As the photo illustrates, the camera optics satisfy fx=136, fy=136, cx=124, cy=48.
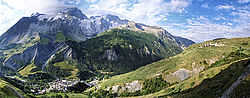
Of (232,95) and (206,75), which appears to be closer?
(232,95)

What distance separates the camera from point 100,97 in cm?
16925

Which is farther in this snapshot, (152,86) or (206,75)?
(152,86)

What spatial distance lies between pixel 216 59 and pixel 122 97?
108 metres

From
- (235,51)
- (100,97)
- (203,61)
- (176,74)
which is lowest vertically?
(100,97)

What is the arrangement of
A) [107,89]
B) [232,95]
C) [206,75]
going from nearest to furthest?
[232,95] < [206,75] < [107,89]

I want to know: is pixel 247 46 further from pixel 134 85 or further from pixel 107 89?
pixel 107 89

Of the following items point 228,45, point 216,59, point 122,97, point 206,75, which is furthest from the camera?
point 228,45

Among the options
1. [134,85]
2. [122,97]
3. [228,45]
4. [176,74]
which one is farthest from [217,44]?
[122,97]

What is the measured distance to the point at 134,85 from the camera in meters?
164

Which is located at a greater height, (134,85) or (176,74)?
(176,74)

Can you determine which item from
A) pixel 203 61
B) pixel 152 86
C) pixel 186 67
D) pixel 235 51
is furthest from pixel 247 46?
pixel 152 86

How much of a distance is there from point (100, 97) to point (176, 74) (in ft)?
310

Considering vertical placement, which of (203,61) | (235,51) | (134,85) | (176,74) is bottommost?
(134,85)

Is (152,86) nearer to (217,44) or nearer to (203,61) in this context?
(203,61)
